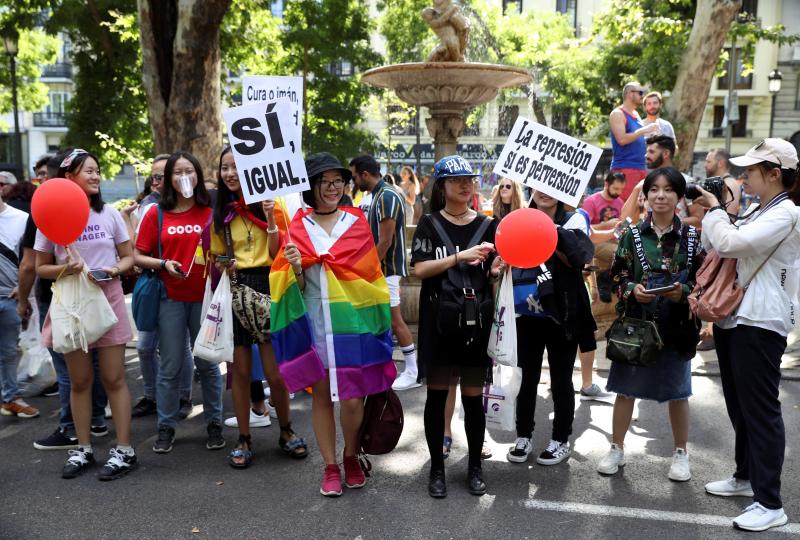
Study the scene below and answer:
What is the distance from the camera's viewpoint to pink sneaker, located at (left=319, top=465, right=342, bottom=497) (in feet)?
14.1

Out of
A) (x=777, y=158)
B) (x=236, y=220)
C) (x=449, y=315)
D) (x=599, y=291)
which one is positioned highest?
(x=777, y=158)

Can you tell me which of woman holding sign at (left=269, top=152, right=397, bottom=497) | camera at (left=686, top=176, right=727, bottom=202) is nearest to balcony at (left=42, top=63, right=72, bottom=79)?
woman holding sign at (left=269, top=152, right=397, bottom=497)

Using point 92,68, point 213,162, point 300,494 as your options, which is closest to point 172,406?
point 300,494

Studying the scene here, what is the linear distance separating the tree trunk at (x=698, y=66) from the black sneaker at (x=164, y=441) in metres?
10.3

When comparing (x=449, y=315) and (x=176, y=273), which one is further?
(x=176, y=273)

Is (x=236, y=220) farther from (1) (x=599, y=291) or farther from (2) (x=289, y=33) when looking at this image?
(2) (x=289, y=33)

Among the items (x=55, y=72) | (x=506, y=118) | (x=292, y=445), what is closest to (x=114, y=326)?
(x=292, y=445)

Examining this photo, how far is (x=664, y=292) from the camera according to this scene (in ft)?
14.1

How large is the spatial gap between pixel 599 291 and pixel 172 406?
14.9ft

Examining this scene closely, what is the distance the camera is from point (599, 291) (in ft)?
25.6

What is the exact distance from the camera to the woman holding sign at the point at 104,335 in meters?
4.65

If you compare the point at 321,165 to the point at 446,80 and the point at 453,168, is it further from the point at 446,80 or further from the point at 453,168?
the point at 446,80

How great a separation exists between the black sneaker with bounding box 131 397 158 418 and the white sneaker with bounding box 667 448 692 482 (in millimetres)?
3917

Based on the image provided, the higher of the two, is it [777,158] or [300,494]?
[777,158]
